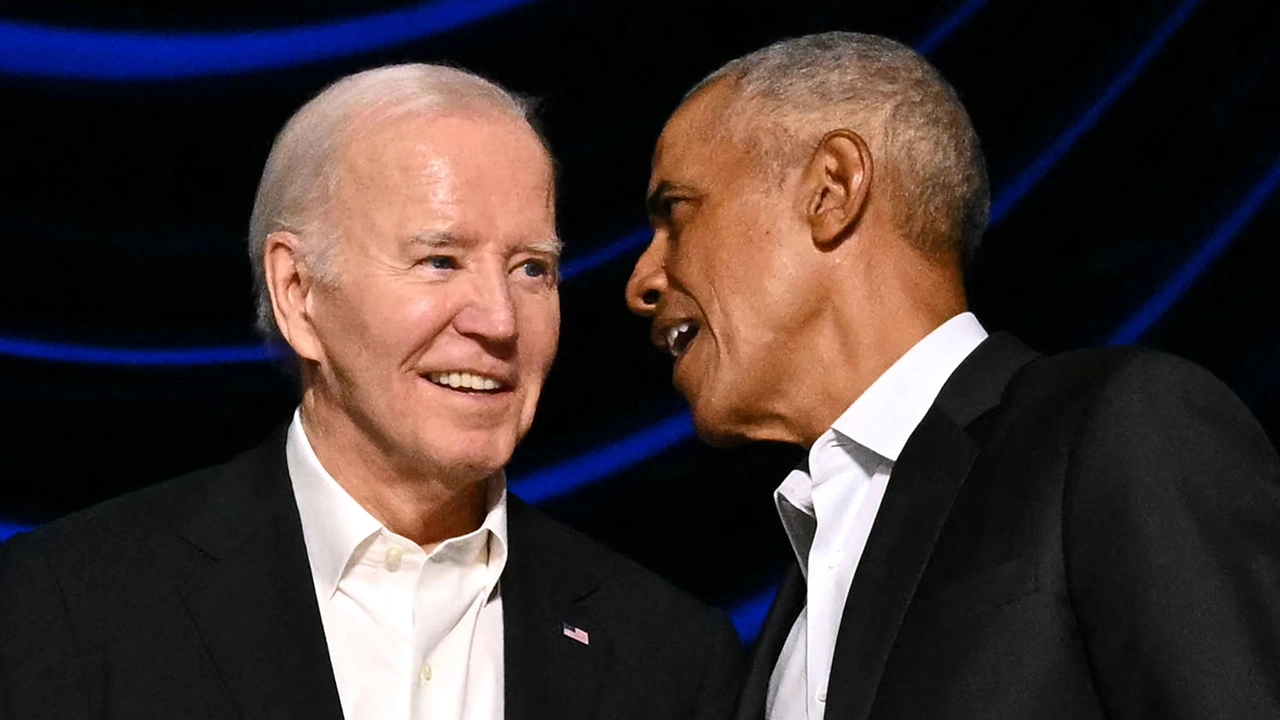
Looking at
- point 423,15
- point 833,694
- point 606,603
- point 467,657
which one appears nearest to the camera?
point 833,694

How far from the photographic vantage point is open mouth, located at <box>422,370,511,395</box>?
2.27 m

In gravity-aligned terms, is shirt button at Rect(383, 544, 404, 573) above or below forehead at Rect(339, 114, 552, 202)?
below

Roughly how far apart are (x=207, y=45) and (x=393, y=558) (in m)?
1.18

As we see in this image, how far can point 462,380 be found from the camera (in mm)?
2268

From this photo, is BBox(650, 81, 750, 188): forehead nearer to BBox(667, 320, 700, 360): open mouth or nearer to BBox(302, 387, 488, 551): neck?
BBox(667, 320, 700, 360): open mouth

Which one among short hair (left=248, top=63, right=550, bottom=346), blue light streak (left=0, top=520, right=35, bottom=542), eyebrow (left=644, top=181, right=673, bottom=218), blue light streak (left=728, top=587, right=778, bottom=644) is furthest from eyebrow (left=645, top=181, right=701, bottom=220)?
blue light streak (left=0, top=520, right=35, bottom=542)

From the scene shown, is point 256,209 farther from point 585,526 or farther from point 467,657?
point 585,526

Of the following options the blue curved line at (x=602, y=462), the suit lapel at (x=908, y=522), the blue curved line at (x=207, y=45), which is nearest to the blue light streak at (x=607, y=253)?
the blue curved line at (x=602, y=462)

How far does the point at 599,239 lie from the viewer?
3211mm

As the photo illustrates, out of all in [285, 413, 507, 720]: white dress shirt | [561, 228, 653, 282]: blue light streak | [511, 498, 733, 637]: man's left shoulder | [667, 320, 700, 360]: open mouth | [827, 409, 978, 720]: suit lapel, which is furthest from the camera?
[561, 228, 653, 282]: blue light streak

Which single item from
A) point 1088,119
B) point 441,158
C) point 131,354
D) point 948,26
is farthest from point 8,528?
point 1088,119

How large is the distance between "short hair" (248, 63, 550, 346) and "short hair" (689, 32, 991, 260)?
1.03ft

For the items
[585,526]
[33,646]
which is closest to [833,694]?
[33,646]

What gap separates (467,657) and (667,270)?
2.03 feet
